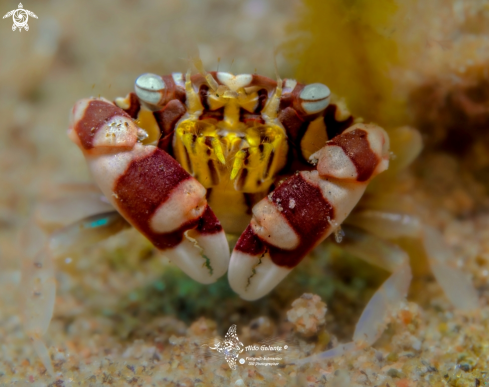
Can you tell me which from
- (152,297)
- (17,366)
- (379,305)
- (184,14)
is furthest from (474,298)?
(184,14)

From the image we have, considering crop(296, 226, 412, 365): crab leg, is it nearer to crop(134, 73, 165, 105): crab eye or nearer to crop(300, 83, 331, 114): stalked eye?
crop(300, 83, 331, 114): stalked eye

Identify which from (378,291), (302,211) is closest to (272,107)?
(302,211)

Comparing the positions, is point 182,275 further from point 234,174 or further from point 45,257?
point 234,174

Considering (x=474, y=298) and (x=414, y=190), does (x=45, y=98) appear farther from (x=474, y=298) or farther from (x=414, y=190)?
(x=474, y=298)

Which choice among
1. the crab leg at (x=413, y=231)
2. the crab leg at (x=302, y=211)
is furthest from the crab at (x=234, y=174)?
the crab leg at (x=413, y=231)

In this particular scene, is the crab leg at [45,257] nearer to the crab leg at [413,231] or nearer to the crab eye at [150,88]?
the crab eye at [150,88]
